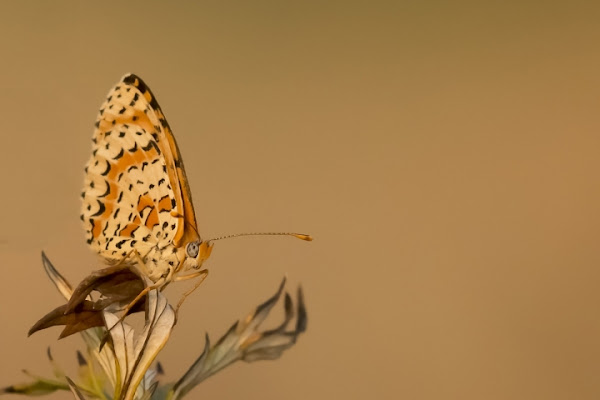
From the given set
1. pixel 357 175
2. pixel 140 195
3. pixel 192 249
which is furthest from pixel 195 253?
pixel 357 175

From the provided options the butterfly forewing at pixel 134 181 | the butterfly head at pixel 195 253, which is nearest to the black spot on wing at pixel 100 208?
the butterfly forewing at pixel 134 181

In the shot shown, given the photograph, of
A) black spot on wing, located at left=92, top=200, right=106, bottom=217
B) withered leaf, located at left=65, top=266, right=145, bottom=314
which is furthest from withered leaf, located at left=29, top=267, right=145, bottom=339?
black spot on wing, located at left=92, top=200, right=106, bottom=217

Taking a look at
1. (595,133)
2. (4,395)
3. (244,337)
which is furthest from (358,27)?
(4,395)

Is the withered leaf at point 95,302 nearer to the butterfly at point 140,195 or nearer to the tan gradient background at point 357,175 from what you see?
the butterfly at point 140,195

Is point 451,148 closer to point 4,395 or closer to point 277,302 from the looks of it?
point 277,302

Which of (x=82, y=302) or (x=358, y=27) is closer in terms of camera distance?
(x=82, y=302)

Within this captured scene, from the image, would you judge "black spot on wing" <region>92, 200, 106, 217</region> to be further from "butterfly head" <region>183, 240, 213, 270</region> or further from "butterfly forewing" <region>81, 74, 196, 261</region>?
"butterfly head" <region>183, 240, 213, 270</region>

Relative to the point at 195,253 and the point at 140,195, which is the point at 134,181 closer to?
the point at 140,195
